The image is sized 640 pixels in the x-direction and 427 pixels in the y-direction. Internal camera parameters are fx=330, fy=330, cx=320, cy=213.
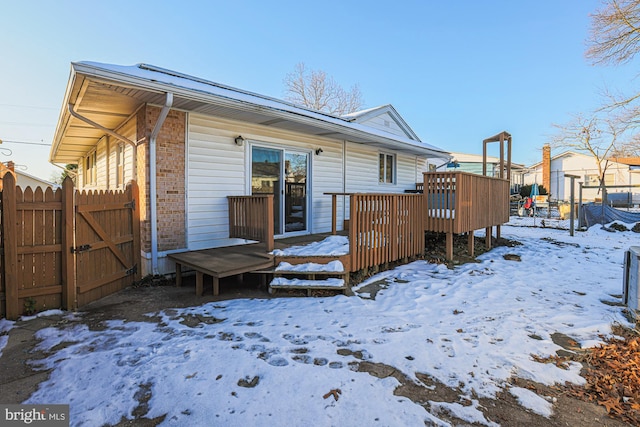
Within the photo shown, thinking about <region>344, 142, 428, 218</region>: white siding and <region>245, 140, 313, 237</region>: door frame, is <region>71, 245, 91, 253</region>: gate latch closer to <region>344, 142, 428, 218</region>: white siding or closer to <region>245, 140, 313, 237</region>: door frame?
<region>245, 140, 313, 237</region>: door frame

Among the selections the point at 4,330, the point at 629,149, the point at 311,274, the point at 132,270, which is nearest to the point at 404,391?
the point at 311,274

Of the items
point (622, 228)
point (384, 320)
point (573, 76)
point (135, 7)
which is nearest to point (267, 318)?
point (384, 320)

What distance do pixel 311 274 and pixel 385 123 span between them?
937 cm

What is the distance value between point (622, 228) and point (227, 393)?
46.1 ft

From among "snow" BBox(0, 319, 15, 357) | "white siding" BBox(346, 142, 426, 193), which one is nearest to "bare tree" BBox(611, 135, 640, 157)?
"white siding" BBox(346, 142, 426, 193)

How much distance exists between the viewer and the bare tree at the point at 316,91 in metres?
24.9

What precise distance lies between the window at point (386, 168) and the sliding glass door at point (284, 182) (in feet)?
10.2

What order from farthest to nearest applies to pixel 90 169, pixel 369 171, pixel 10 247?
pixel 90 169 → pixel 369 171 → pixel 10 247

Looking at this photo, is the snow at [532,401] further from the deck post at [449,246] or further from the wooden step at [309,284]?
the deck post at [449,246]

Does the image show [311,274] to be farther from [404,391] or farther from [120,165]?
[120,165]

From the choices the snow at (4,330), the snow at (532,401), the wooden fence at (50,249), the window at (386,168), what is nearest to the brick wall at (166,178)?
the wooden fence at (50,249)

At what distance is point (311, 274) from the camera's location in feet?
15.6

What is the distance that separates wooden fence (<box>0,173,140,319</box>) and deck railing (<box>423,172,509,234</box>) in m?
5.76

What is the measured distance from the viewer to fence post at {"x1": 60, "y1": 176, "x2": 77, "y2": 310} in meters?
3.95
